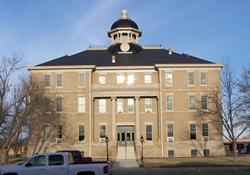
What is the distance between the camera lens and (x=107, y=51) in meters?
72.8

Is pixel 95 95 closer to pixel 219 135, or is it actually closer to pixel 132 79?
pixel 132 79

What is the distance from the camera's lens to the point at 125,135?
64.2m

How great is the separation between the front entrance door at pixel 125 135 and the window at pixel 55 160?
42.4m

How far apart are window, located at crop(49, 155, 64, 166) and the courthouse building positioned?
1598 inches

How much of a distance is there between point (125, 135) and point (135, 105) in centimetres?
435

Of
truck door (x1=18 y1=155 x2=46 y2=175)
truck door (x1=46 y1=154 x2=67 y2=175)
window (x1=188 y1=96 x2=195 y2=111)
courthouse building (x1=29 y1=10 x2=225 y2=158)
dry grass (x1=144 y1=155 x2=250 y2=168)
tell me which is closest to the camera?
truck door (x1=18 y1=155 x2=46 y2=175)

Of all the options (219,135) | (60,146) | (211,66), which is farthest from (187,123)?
(60,146)

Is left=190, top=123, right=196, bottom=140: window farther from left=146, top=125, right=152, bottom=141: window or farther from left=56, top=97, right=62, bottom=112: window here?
left=56, top=97, right=62, bottom=112: window

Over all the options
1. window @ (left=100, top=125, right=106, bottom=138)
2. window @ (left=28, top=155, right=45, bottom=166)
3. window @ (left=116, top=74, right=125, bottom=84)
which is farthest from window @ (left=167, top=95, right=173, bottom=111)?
window @ (left=28, top=155, right=45, bottom=166)

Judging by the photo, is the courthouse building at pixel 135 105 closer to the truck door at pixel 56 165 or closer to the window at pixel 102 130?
the window at pixel 102 130

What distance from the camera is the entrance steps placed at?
58.7 metres

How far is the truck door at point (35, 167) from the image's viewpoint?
69.4 ft

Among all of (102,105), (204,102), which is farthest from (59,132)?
(204,102)

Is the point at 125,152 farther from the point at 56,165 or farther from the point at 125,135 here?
the point at 56,165
